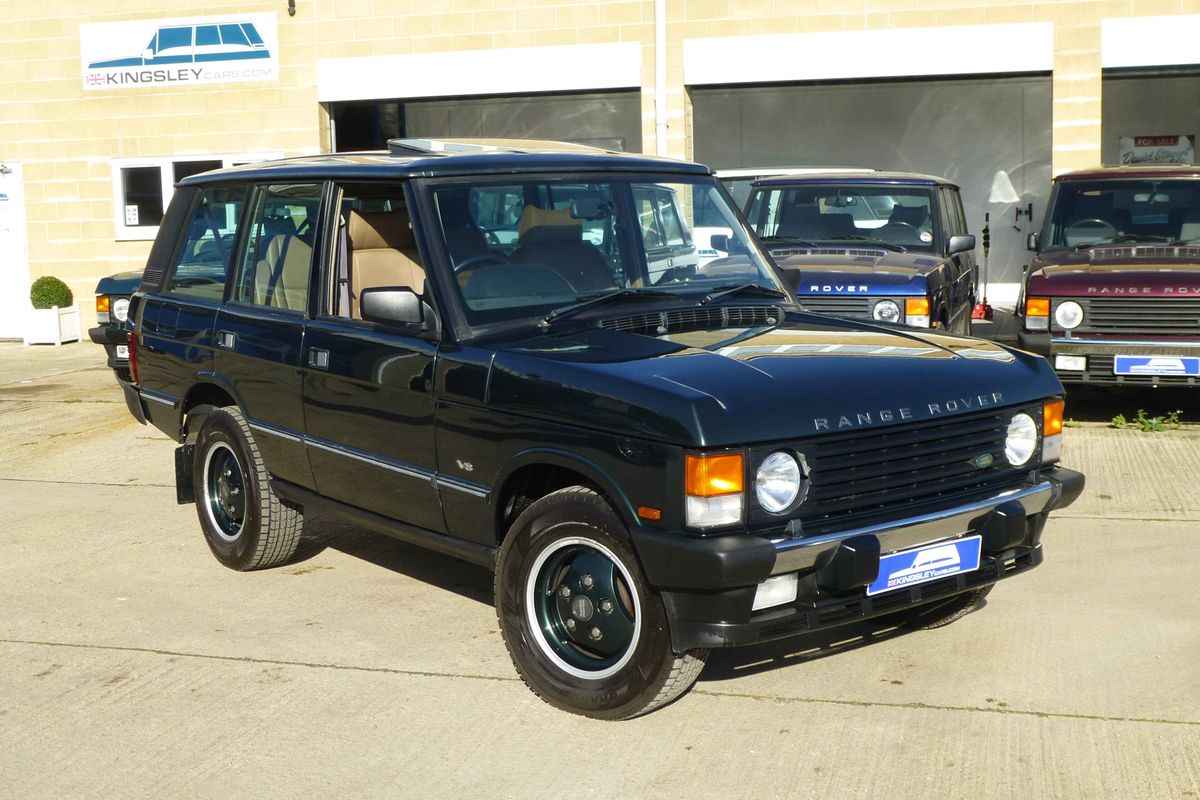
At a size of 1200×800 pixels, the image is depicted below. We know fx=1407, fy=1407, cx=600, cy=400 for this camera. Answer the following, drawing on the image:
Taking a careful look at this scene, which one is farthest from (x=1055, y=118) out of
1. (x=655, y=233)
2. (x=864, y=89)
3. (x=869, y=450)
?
(x=869, y=450)

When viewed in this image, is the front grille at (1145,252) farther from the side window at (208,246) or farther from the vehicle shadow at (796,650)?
the side window at (208,246)

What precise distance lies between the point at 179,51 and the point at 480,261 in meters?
14.9

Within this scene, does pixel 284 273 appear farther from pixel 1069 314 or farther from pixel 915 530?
pixel 1069 314

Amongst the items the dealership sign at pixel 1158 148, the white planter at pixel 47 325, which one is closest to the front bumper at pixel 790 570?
the white planter at pixel 47 325

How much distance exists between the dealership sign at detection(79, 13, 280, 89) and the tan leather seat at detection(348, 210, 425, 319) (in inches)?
527

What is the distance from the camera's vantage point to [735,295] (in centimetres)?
553

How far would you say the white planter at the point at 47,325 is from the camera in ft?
57.2

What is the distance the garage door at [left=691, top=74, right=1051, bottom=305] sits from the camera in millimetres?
20828

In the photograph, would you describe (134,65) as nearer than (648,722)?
No

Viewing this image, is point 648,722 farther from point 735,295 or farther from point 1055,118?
point 1055,118

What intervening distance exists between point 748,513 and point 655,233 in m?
1.72

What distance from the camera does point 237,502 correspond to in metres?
6.48

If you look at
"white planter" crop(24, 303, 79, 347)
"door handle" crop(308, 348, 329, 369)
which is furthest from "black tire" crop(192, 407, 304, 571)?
"white planter" crop(24, 303, 79, 347)

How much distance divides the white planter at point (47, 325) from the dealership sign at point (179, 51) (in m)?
3.31
